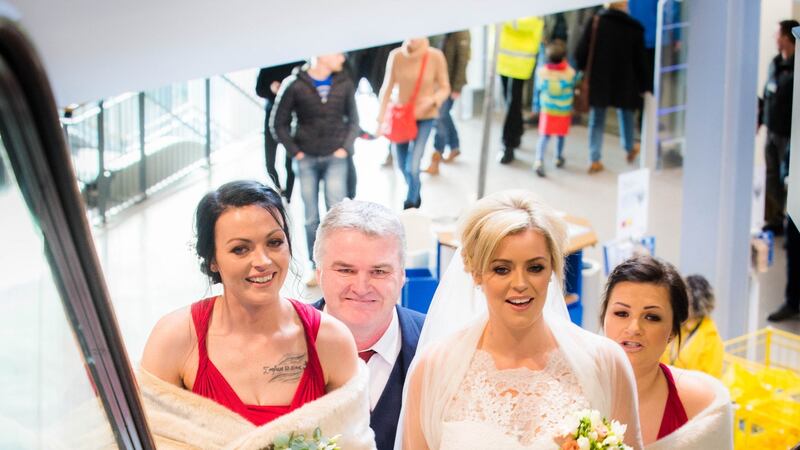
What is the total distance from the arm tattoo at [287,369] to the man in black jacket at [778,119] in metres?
4.75

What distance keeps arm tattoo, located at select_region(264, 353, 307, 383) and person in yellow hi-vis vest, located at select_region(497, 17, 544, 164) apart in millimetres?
6806

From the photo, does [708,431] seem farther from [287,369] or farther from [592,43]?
[592,43]

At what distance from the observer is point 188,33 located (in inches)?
123

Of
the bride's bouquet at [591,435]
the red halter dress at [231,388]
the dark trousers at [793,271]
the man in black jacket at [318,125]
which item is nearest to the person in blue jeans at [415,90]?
the man in black jacket at [318,125]

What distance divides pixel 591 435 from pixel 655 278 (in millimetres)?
628

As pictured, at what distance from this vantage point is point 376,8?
11.8 feet

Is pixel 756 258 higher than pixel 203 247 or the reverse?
the reverse

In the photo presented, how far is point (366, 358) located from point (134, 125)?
4333 millimetres

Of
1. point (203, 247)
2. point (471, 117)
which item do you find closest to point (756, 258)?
point (203, 247)

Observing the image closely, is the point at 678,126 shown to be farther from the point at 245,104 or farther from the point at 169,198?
the point at 169,198

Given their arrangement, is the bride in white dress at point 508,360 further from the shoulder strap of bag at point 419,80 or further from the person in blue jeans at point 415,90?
the shoulder strap of bag at point 419,80

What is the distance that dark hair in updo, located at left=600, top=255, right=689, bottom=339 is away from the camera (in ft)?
11.3

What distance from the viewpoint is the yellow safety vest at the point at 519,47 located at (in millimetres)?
9445

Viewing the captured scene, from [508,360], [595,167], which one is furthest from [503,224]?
[595,167]
